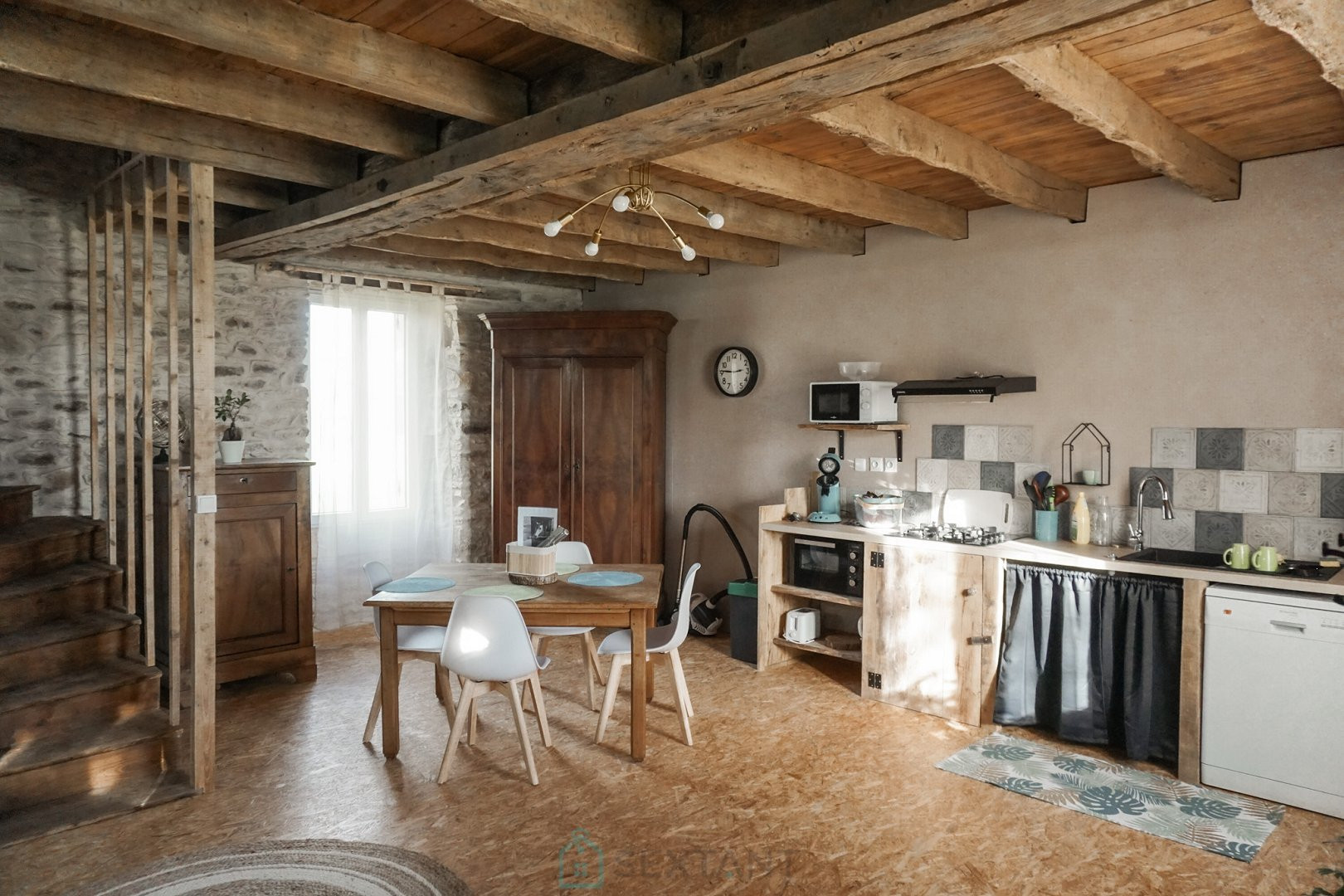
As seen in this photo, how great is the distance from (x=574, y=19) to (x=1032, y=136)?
7.54ft

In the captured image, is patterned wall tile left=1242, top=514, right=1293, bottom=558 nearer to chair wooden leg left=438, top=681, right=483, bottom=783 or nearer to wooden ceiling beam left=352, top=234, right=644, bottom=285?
chair wooden leg left=438, top=681, right=483, bottom=783

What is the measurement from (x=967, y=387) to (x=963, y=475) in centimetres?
63

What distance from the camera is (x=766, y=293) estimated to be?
5914 millimetres

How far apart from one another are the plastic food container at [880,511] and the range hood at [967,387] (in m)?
0.62

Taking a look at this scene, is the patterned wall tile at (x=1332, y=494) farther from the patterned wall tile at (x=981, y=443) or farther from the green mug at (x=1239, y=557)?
the patterned wall tile at (x=981, y=443)

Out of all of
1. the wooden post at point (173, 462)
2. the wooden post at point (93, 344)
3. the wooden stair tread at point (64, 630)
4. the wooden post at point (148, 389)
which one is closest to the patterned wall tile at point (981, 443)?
the wooden post at point (173, 462)

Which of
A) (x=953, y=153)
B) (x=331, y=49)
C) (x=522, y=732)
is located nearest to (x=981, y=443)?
(x=953, y=153)

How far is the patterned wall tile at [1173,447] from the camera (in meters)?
4.15

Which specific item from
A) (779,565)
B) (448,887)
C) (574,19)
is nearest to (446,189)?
(574,19)

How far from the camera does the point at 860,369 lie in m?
5.12

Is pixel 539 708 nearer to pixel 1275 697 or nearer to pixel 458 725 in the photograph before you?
pixel 458 725

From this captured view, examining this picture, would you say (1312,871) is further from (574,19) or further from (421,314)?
(421,314)

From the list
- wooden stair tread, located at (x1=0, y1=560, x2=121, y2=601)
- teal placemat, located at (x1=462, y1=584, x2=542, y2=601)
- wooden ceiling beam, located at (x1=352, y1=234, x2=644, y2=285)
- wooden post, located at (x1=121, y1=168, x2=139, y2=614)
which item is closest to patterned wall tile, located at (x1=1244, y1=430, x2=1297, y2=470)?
teal placemat, located at (x1=462, y1=584, x2=542, y2=601)

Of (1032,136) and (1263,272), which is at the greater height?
(1032,136)
